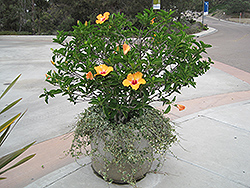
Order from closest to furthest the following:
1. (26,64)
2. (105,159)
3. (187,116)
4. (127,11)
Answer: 1. (105,159)
2. (187,116)
3. (26,64)
4. (127,11)

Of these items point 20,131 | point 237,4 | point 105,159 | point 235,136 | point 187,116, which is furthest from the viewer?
point 237,4

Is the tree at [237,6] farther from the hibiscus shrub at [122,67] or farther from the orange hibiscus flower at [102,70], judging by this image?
the orange hibiscus flower at [102,70]

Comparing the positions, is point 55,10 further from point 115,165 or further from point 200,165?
point 115,165

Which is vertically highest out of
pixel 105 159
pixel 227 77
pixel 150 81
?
pixel 150 81

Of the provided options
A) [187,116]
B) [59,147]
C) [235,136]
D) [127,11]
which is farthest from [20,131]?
[127,11]

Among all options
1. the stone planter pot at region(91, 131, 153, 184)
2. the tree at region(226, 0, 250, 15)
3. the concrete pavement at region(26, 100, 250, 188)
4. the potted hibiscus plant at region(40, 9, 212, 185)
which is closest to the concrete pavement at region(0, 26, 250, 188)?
the concrete pavement at region(26, 100, 250, 188)

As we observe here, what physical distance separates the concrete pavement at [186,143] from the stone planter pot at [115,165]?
11cm

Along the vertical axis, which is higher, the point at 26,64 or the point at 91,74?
the point at 91,74

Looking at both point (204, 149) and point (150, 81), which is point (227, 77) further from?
point (150, 81)

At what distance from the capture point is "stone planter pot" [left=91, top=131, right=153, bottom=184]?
2725 millimetres

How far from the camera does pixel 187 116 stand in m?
4.78

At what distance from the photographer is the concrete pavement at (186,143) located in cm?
296

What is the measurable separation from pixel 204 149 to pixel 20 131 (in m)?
2.80

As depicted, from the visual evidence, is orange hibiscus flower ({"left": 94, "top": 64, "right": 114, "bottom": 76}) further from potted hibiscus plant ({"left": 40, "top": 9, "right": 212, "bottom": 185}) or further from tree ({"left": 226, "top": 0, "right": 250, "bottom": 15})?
tree ({"left": 226, "top": 0, "right": 250, "bottom": 15})
